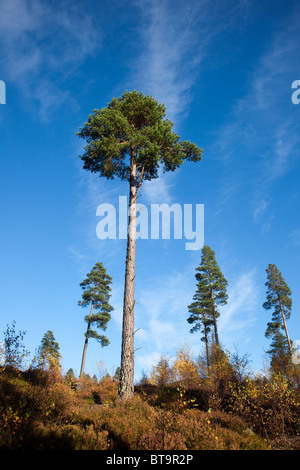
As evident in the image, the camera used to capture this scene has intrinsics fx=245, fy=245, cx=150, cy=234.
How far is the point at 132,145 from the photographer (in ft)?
42.0

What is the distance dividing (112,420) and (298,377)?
11660 mm

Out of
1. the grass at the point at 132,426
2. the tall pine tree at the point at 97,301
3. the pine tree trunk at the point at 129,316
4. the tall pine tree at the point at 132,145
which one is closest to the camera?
the grass at the point at 132,426

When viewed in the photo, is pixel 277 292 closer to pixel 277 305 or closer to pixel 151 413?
pixel 277 305

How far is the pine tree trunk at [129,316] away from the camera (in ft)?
29.2

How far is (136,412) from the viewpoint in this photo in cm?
721

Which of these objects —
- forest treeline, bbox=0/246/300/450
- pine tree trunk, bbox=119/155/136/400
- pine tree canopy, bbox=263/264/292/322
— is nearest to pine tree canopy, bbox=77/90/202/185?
pine tree trunk, bbox=119/155/136/400

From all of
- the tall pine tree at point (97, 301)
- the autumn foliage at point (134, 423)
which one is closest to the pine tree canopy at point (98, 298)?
the tall pine tree at point (97, 301)

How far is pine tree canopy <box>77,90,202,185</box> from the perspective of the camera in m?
12.6

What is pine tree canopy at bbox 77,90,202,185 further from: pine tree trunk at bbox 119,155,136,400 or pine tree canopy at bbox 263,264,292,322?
pine tree canopy at bbox 263,264,292,322

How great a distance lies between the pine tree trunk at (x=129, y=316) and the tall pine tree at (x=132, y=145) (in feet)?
0.14

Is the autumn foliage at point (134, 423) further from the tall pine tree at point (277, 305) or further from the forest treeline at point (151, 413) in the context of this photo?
the tall pine tree at point (277, 305)
